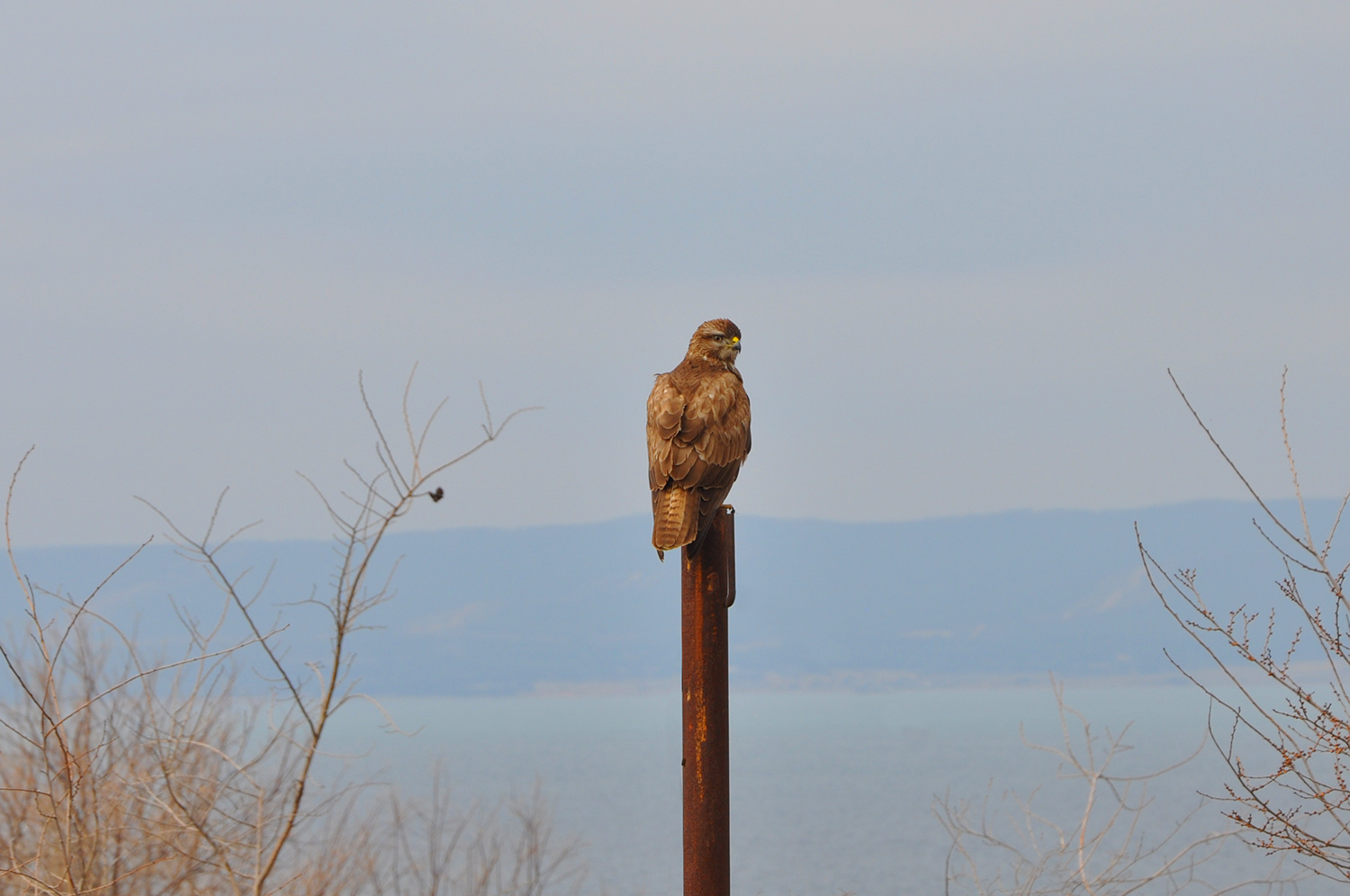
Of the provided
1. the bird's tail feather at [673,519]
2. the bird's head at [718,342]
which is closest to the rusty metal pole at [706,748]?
the bird's tail feather at [673,519]

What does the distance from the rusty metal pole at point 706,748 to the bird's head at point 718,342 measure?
7.88 feet

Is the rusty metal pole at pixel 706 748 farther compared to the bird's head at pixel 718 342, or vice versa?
the bird's head at pixel 718 342

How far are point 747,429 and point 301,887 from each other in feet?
21.9

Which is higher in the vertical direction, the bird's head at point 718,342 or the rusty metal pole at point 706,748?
the bird's head at point 718,342

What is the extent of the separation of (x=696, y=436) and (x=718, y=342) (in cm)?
137

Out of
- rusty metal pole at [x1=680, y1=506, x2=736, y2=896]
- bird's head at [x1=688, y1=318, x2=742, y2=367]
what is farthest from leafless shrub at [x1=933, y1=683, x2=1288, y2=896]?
bird's head at [x1=688, y1=318, x2=742, y2=367]

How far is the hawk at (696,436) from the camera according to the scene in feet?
19.5

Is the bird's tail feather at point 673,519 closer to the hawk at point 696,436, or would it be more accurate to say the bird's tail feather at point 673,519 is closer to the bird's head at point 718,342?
the hawk at point 696,436

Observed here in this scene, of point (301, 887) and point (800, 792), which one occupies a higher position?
point (800, 792)

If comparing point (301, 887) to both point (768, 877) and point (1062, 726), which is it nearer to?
point (1062, 726)

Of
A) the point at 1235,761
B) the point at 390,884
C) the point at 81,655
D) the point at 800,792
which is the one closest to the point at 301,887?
the point at 81,655

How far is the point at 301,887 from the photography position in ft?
36.3

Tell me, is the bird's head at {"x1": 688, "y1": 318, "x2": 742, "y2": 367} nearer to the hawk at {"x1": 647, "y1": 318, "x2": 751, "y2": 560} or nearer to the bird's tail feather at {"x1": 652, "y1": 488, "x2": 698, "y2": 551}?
the hawk at {"x1": 647, "y1": 318, "x2": 751, "y2": 560}

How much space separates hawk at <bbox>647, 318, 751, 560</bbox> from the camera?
19.5 feet
